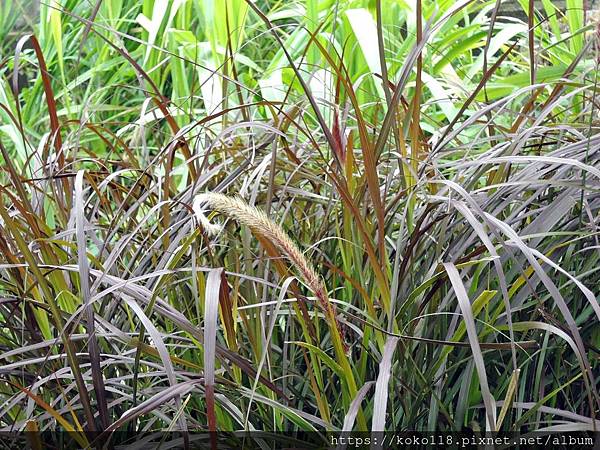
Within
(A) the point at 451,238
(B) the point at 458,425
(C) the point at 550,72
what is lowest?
(B) the point at 458,425

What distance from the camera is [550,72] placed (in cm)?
151

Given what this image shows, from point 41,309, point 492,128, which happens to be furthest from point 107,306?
point 492,128

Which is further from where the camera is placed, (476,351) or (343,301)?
(343,301)

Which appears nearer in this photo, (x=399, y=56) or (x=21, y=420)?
(x=21, y=420)

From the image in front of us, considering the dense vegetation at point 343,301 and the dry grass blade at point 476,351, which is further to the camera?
the dense vegetation at point 343,301

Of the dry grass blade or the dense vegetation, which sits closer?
the dry grass blade

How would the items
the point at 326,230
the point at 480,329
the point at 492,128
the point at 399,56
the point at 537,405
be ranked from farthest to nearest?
the point at 399,56 < the point at 492,128 < the point at 326,230 < the point at 480,329 < the point at 537,405

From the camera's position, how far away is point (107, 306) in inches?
36.5

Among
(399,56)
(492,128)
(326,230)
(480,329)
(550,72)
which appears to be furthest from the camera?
(399,56)

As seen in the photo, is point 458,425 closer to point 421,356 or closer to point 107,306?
point 421,356

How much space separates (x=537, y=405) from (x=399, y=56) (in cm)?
109

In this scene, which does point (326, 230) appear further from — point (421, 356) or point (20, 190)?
point (20, 190)

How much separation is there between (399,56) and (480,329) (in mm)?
965

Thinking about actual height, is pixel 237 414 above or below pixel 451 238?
below
